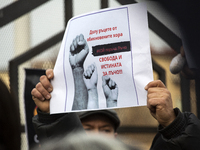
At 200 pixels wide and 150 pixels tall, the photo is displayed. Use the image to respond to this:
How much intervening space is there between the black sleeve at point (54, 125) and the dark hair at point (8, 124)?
16.4 inches

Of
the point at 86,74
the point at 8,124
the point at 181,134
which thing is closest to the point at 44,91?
the point at 86,74

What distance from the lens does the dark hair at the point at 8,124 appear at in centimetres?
50

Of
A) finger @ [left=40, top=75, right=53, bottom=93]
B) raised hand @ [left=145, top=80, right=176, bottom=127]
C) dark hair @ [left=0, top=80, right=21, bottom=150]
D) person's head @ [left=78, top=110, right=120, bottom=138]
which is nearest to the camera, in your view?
dark hair @ [left=0, top=80, right=21, bottom=150]

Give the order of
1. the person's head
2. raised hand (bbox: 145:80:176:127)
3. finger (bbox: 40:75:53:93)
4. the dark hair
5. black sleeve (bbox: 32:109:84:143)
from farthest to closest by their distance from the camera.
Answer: the person's head
black sleeve (bbox: 32:109:84:143)
finger (bbox: 40:75:53:93)
raised hand (bbox: 145:80:176:127)
the dark hair

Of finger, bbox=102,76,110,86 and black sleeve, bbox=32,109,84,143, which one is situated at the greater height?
finger, bbox=102,76,110,86

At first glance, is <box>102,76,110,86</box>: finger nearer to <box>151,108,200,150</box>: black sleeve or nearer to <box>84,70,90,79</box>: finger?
<box>84,70,90,79</box>: finger

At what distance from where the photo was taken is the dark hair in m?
0.50

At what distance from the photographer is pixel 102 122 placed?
1.17 meters

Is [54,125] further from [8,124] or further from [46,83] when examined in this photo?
[8,124]

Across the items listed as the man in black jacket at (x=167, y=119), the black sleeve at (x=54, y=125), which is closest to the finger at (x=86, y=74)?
the man in black jacket at (x=167, y=119)

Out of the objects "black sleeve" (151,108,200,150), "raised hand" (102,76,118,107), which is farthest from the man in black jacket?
"raised hand" (102,76,118,107)

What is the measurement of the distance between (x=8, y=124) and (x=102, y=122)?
70 cm

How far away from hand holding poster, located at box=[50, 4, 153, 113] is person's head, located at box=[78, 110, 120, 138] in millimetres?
286

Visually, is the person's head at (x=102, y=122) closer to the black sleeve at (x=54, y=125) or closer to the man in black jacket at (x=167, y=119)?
the black sleeve at (x=54, y=125)
